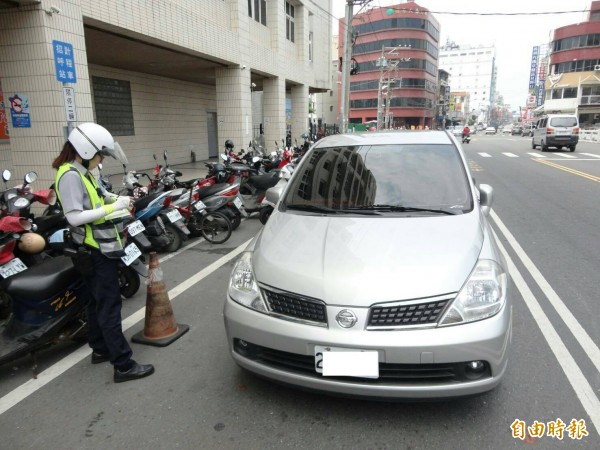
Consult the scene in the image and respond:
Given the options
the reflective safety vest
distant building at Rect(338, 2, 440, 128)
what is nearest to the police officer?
the reflective safety vest

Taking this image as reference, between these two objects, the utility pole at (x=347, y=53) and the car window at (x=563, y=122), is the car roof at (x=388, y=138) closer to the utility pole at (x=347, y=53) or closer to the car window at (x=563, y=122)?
the utility pole at (x=347, y=53)

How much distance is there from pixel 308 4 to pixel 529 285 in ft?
67.9

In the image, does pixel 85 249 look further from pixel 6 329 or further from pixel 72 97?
pixel 72 97

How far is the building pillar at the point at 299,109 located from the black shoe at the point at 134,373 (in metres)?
21.3

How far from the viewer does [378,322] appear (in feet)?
8.13

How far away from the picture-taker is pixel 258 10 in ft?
58.1

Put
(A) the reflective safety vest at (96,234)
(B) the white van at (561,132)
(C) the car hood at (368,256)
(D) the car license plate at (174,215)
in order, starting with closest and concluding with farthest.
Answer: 1. (C) the car hood at (368,256)
2. (A) the reflective safety vest at (96,234)
3. (D) the car license plate at (174,215)
4. (B) the white van at (561,132)

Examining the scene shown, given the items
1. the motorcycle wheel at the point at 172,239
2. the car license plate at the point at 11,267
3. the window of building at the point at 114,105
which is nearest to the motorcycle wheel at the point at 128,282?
the car license plate at the point at 11,267

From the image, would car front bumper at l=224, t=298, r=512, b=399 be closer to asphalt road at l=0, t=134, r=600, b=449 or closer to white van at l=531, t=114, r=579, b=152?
asphalt road at l=0, t=134, r=600, b=449

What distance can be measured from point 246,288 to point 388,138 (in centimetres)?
230

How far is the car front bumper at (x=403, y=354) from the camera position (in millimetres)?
2416

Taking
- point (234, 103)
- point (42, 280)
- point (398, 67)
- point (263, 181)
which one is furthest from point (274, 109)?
point (398, 67)

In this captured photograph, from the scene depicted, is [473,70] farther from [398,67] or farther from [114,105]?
[114,105]

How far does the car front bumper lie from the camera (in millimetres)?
2416
